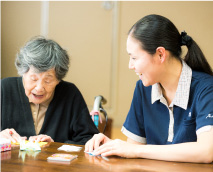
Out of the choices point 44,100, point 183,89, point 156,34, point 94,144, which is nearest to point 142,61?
point 156,34

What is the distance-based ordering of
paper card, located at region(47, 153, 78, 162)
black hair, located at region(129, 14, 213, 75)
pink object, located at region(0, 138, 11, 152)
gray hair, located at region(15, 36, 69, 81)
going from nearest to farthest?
paper card, located at region(47, 153, 78, 162) < pink object, located at region(0, 138, 11, 152) < black hair, located at region(129, 14, 213, 75) < gray hair, located at region(15, 36, 69, 81)

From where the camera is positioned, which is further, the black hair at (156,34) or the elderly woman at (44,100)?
the elderly woman at (44,100)

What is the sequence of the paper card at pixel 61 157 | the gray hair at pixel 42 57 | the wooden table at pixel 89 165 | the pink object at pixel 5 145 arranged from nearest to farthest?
the wooden table at pixel 89 165, the paper card at pixel 61 157, the pink object at pixel 5 145, the gray hair at pixel 42 57

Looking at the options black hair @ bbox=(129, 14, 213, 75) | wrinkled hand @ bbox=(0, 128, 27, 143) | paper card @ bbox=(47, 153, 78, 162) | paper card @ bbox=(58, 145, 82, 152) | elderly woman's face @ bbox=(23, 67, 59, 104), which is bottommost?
wrinkled hand @ bbox=(0, 128, 27, 143)

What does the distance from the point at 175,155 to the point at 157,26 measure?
64 cm

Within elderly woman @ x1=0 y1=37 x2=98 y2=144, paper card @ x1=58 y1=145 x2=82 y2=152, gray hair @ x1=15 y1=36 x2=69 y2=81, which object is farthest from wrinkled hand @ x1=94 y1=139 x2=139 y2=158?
gray hair @ x1=15 y1=36 x2=69 y2=81

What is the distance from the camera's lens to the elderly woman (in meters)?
1.80

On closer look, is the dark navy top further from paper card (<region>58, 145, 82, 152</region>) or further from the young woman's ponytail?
paper card (<region>58, 145, 82, 152</region>)

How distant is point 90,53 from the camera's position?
4.05 m

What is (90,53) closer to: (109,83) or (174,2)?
(109,83)

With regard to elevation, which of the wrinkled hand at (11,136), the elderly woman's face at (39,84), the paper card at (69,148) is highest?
the elderly woman's face at (39,84)

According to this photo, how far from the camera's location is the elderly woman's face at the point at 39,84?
1.78m

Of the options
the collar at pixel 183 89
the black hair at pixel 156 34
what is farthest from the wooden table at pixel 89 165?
the black hair at pixel 156 34

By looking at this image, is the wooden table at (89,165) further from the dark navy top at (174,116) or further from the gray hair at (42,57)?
the gray hair at (42,57)
